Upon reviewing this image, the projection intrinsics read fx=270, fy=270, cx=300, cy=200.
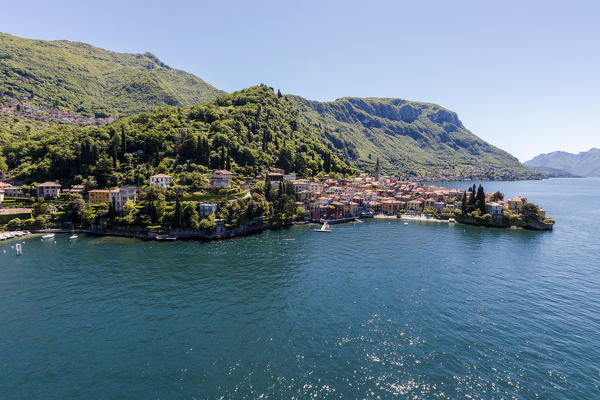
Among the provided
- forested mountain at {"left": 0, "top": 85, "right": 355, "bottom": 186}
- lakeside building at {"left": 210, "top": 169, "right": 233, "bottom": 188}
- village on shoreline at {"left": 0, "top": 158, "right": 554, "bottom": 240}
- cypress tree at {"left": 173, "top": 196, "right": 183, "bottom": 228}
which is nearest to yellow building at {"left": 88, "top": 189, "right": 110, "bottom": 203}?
village on shoreline at {"left": 0, "top": 158, "right": 554, "bottom": 240}

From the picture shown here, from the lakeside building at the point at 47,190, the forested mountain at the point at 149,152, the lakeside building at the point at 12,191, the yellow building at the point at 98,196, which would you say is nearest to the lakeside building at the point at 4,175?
the forested mountain at the point at 149,152

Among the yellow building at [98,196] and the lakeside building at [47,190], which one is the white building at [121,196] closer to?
the yellow building at [98,196]

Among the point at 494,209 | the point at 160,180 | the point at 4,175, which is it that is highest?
the point at 4,175

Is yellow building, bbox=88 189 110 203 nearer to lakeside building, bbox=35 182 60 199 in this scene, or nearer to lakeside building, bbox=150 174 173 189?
lakeside building, bbox=35 182 60 199

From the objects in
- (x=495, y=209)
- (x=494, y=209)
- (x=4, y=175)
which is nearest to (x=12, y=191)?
(x=4, y=175)

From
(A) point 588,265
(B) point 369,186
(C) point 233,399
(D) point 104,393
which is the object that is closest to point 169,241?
(D) point 104,393

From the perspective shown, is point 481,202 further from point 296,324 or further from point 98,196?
point 98,196

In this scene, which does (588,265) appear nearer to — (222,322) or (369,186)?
(222,322)
